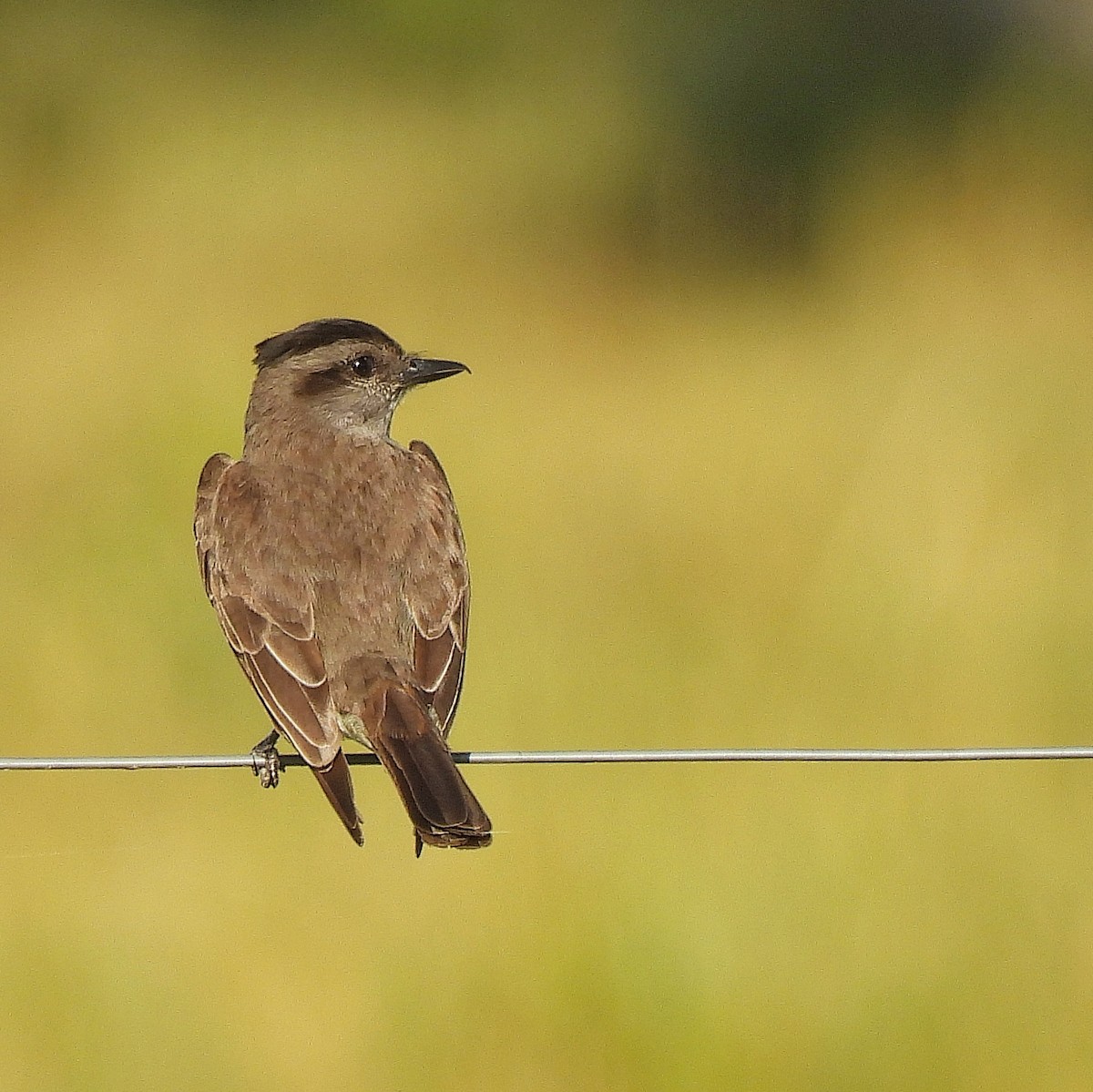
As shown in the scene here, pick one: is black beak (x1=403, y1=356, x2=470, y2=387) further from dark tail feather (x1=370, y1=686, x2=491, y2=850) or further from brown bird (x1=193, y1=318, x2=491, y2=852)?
dark tail feather (x1=370, y1=686, x2=491, y2=850)

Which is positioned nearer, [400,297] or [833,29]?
[400,297]

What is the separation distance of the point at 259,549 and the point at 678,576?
14.3 ft

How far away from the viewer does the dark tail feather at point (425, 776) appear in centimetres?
514

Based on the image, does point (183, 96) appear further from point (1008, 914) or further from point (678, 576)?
point (1008, 914)

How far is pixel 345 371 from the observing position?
6949mm

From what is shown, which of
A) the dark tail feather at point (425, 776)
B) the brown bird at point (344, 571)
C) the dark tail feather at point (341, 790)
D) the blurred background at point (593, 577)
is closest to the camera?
the dark tail feather at point (425, 776)

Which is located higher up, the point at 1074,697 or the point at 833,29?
the point at 833,29

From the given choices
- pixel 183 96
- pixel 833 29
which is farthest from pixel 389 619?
pixel 833 29

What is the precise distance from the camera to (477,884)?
27.1 feet

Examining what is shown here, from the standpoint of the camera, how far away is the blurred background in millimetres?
7844

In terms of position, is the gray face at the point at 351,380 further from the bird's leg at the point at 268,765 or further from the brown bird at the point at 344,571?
the bird's leg at the point at 268,765

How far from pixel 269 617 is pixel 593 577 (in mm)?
4232

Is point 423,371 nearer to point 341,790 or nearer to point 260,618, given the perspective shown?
point 260,618

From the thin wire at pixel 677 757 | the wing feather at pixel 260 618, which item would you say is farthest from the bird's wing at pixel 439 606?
the thin wire at pixel 677 757
